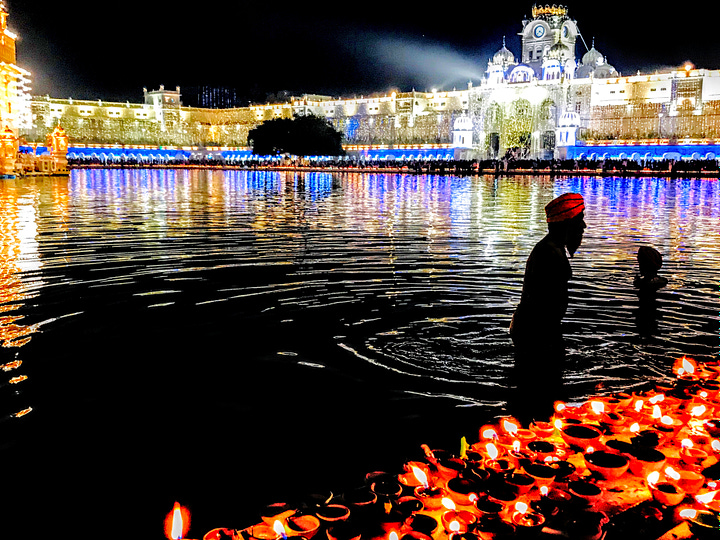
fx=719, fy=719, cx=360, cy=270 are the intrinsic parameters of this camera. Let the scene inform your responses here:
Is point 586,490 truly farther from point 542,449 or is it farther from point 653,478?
point 542,449

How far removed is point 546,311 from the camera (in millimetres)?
4512

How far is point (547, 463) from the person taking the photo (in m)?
3.22

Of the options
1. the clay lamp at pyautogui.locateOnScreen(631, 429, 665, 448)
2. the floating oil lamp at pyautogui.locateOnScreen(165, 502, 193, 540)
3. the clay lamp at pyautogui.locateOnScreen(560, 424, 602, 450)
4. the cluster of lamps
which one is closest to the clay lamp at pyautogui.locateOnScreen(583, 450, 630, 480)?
the cluster of lamps

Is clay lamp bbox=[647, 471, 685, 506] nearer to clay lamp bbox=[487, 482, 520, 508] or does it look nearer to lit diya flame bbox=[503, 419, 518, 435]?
clay lamp bbox=[487, 482, 520, 508]

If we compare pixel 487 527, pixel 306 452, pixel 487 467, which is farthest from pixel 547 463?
pixel 306 452

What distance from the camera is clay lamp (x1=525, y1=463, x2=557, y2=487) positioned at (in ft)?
10.0

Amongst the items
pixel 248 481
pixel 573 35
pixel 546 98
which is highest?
pixel 573 35

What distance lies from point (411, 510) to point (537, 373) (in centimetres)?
194

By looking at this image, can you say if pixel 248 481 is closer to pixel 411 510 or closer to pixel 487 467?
pixel 411 510

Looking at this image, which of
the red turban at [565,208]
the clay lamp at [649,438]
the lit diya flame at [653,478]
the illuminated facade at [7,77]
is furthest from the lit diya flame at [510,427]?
the illuminated facade at [7,77]

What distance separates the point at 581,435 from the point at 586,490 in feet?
1.81

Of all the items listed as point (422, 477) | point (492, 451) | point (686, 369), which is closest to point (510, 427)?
point (492, 451)

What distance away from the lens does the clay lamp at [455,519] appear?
2676 mm

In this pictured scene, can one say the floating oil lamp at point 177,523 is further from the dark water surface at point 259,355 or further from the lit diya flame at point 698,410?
the lit diya flame at point 698,410
